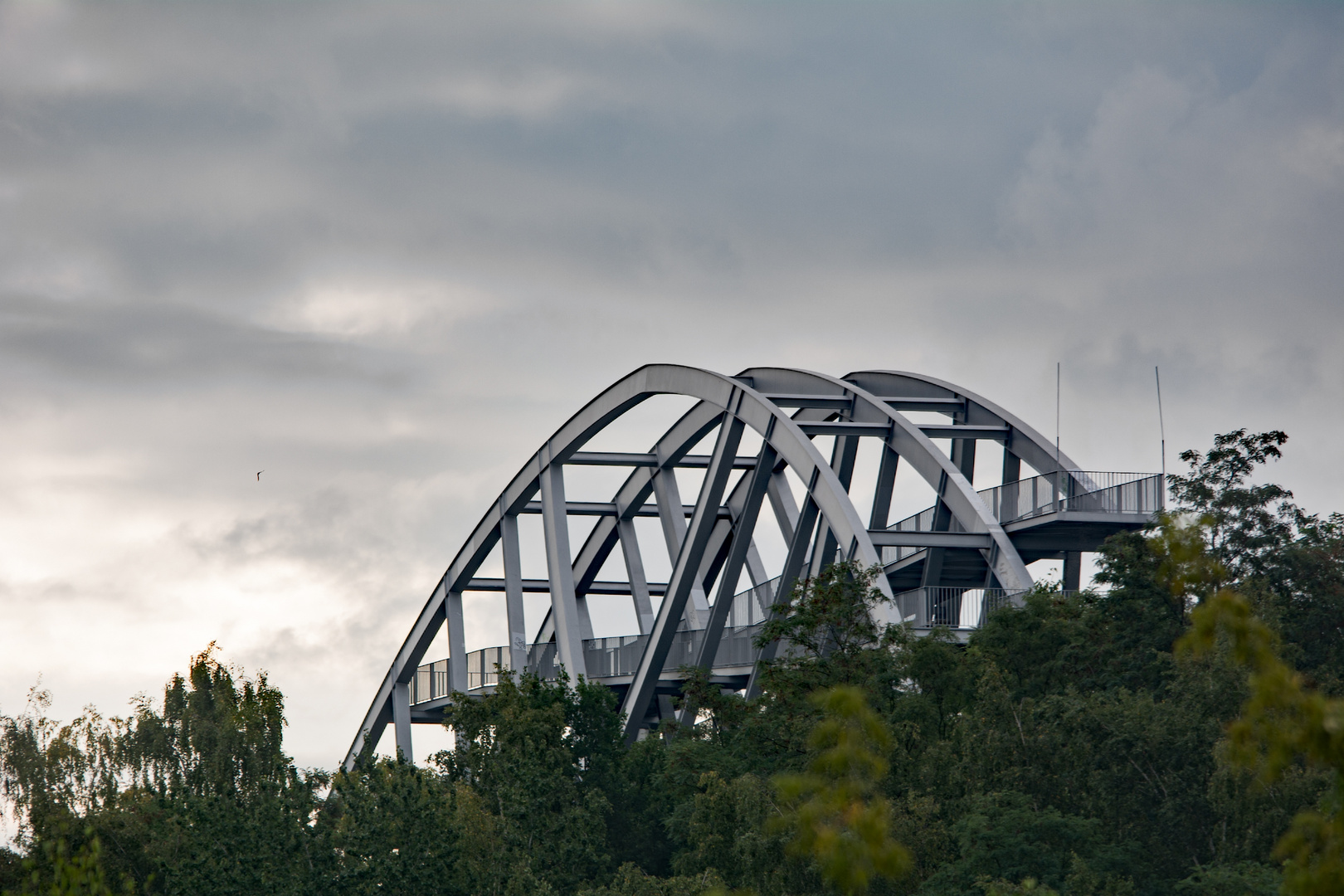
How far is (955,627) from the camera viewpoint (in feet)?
107

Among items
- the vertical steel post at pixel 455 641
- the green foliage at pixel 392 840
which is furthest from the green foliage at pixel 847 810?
the vertical steel post at pixel 455 641

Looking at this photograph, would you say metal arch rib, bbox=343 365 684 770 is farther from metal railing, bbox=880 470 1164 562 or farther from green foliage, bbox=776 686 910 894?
green foliage, bbox=776 686 910 894

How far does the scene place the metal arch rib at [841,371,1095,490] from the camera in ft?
116

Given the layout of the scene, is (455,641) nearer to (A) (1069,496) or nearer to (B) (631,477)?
(B) (631,477)

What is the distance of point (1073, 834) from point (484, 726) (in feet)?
48.7

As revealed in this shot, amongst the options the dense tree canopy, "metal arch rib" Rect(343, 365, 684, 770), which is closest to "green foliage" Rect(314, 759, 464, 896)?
the dense tree canopy

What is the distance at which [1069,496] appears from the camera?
33594 millimetres

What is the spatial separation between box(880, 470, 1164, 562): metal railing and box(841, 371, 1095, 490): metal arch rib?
19 cm

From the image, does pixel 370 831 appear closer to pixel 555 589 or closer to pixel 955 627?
pixel 955 627

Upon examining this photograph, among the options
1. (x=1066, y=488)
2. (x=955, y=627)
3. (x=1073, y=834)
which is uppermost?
(x=1066, y=488)

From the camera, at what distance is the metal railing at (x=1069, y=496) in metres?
32.7

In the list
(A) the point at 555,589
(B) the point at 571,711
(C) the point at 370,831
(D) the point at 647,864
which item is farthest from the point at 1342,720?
(A) the point at 555,589

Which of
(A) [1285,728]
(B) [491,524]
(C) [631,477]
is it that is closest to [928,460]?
(C) [631,477]

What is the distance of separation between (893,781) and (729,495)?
27.1 metres
